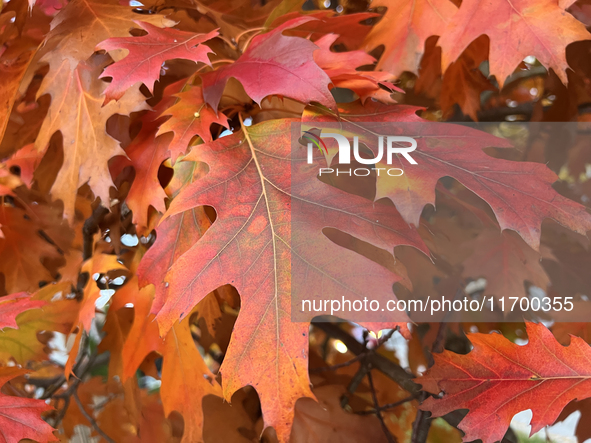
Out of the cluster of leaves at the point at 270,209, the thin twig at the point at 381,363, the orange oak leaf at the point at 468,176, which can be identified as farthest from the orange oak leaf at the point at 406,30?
the thin twig at the point at 381,363

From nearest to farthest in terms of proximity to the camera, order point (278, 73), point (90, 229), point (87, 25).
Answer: point (278, 73), point (87, 25), point (90, 229)

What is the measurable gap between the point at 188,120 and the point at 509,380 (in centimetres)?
38

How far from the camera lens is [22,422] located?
0.45 m

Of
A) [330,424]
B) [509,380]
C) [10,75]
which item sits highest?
[10,75]

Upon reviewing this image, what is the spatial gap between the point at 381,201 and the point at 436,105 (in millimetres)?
363

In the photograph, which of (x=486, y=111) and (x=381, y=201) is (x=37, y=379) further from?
(x=486, y=111)

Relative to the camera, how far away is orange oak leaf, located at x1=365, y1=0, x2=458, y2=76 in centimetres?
49

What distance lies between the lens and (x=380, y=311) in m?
0.34

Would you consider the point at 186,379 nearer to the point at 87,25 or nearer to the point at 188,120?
the point at 188,120

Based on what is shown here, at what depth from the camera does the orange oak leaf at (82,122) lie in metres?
0.44

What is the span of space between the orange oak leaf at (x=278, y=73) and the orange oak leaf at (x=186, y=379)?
261mm

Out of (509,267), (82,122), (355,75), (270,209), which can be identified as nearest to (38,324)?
(82,122)

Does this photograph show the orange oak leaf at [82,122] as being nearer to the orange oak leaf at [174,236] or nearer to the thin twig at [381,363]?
the orange oak leaf at [174,236]

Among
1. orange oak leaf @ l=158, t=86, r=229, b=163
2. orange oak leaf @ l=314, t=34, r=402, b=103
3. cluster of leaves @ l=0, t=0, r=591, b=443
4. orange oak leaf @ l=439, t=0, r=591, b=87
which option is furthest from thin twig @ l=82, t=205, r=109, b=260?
orange oak leaf @ l=439, t=0, r=591, b=87
